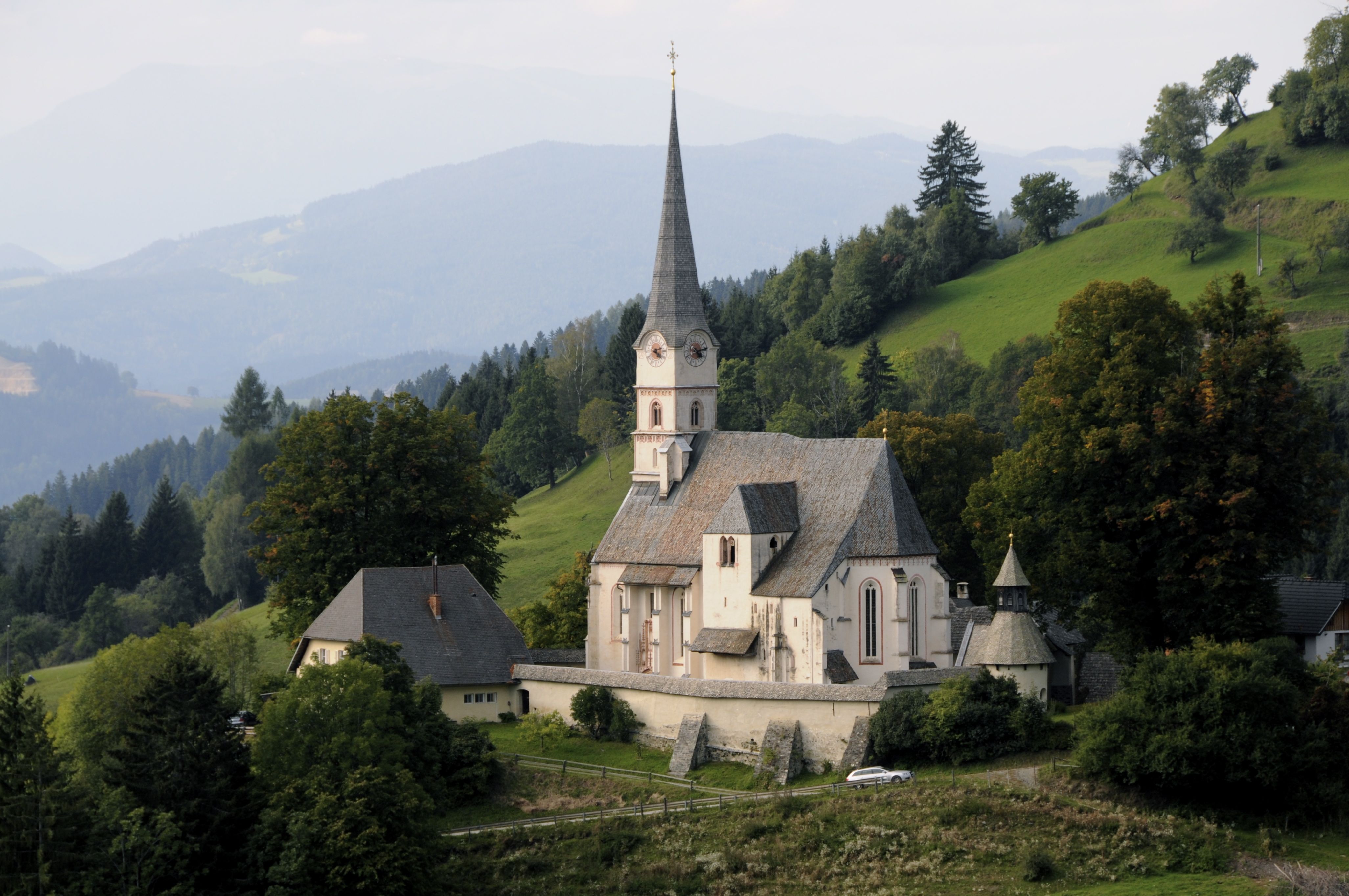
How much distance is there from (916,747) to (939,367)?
56694 millimetres

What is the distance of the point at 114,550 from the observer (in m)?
129

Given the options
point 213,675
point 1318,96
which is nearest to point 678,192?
point 213,675

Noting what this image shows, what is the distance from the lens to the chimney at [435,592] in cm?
6022

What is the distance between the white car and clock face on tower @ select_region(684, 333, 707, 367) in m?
22.4

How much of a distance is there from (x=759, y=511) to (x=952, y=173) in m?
78.9

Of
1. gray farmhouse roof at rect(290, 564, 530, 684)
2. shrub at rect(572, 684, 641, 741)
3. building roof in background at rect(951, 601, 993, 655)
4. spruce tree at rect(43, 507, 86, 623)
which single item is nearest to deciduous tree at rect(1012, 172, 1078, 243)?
building roof in background at rect(951, 601, 993, 655)

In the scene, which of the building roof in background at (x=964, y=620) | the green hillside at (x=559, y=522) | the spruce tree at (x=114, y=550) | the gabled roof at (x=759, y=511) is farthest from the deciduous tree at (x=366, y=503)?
the spruce tree at (x=114, y=550)

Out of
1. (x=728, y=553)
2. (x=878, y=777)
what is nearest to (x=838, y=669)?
(x=728, y=553)

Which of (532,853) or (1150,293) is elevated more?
(1150,293)

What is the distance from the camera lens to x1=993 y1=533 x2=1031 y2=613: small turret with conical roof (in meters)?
52.8

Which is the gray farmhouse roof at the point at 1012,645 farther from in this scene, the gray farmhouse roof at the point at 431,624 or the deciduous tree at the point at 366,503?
the deciduous tree at the point at 366,503

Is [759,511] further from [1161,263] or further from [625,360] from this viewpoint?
[1161,263]

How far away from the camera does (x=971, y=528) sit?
211 feet

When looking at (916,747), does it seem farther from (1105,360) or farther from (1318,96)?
(1318,96)
